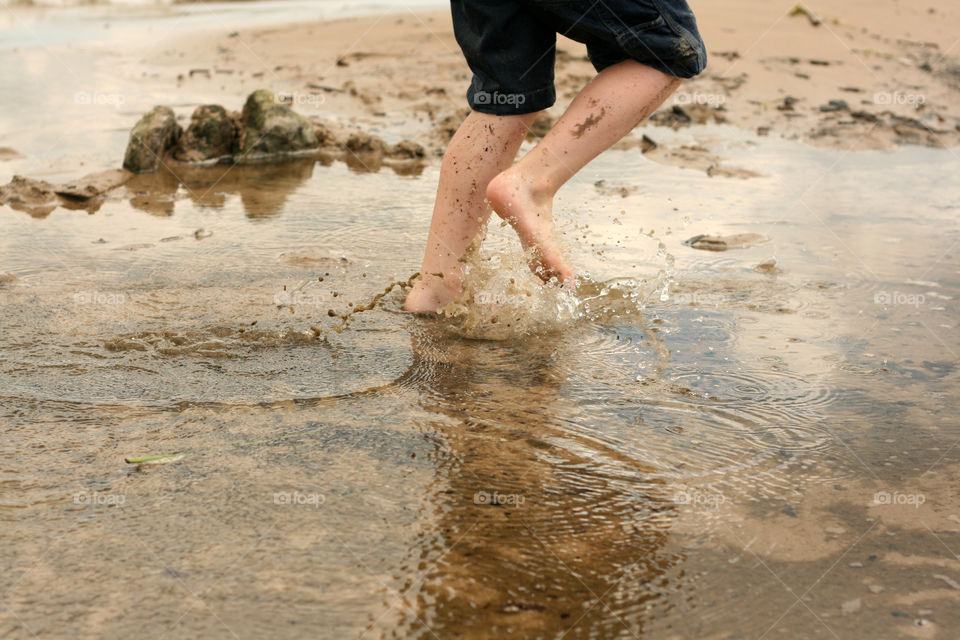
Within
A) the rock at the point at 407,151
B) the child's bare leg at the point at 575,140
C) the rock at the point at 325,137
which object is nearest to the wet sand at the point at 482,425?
the child's bare leg at the point at 575,140

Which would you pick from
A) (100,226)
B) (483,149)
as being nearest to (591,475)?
(483,149)

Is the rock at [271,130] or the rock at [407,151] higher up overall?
the rock at [271,130]

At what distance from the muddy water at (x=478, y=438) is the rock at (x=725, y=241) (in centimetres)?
6

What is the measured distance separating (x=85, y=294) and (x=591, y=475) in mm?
1796

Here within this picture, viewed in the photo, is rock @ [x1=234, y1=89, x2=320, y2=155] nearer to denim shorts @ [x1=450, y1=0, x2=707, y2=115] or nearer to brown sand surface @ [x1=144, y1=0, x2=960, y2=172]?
brown sand surface @ [x1=144, y1=0, x2=960, y2=172]

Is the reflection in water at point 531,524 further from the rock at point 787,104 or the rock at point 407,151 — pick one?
the rock at point 787,104

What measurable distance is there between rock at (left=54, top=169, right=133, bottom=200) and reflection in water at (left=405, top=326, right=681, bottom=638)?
2.43 metres

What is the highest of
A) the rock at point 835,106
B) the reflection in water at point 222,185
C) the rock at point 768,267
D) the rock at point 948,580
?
the rock at point 948,580

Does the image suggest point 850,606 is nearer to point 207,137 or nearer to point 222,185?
point 222,185

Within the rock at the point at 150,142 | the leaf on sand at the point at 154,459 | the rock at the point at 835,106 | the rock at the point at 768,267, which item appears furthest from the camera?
the rock at the point at 835,106

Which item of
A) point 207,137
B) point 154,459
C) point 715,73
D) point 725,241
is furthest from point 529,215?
point 715,73

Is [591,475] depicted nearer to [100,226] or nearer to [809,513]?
[809,513]

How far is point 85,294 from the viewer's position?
2861 mm

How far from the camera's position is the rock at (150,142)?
15.0 feet
